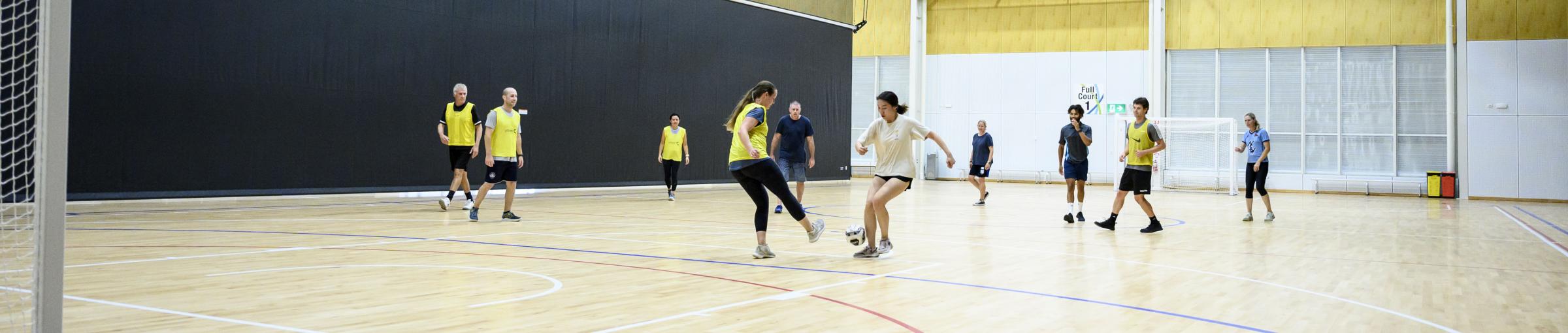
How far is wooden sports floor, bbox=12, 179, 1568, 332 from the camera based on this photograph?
4.40m

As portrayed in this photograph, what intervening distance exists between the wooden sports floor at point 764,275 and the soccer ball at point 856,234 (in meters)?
0.23

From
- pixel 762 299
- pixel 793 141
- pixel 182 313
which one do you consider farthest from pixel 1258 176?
pixel 182 313

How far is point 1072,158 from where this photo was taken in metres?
11.6

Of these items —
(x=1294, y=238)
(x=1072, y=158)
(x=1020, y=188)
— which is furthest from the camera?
(x=1020, y=188)

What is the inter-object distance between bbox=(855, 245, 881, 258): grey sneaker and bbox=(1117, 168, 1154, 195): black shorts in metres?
3.77

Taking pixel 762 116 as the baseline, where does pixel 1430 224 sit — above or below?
below

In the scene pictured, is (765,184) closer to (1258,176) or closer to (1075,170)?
(1075,170)

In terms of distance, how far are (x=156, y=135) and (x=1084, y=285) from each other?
11374 millimetres

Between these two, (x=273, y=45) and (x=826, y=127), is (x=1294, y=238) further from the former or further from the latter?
(x=826, y=127)

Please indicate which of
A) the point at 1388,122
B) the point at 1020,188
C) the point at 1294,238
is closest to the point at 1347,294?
the point at 1294,238

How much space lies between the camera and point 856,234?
7.14 meters

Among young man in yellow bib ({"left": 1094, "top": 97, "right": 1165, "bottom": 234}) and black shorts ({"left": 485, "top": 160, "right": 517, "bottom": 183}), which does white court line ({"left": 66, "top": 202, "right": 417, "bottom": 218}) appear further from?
young man in yellow bib ({"left": 1094, "top": 97, "right": 1165, "bottom": 234})

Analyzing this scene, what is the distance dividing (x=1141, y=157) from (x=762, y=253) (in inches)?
189

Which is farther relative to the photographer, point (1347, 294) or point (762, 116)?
point (762, 116)
